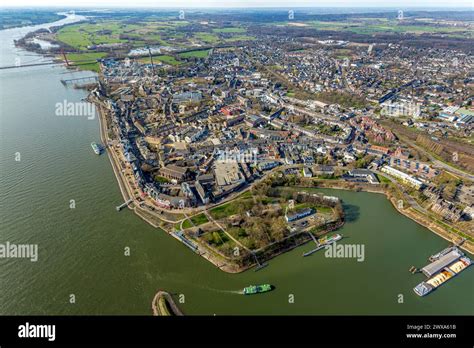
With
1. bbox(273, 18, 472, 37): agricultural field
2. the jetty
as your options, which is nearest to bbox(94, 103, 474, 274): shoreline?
the jetty

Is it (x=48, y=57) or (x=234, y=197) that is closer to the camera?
(x=234, y=197)

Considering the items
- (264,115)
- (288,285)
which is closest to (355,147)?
(264,115)

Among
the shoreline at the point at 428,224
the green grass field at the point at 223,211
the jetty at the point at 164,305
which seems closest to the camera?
the jetty at the point at 164,305

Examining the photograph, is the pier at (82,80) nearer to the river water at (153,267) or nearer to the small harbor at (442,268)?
the river water at (153,267)

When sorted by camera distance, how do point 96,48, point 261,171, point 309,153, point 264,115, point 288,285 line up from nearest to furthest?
point 288,285 → point 261,171 → point 309,153 → point 264,115 → point 96,48

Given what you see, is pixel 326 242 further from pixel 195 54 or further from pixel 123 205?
pixel 195 54

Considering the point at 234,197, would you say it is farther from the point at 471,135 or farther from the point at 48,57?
the point at 48,57

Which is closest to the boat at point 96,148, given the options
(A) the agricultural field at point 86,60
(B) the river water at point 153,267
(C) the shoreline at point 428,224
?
(B) the river water at point 153,267
